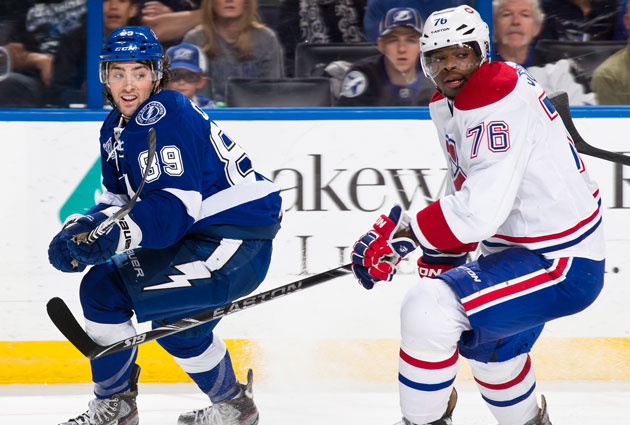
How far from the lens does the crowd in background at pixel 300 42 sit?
336 centimetres

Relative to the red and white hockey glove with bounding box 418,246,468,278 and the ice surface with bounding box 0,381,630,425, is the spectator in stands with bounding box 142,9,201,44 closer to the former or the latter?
the ice surface with bounding box 0,381,630,425

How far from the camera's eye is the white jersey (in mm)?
2021

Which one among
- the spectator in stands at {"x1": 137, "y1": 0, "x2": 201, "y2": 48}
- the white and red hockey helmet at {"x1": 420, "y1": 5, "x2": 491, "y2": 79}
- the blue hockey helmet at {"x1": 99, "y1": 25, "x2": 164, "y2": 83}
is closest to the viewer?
the white and red hockey helmet at {"x1": 420, "y1": 5, "x2": 491, "y2": 79}

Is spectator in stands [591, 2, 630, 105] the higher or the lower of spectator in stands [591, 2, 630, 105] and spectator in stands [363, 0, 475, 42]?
the lower

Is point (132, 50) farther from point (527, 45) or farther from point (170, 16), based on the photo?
point (527, 45)

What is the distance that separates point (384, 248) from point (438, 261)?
33cm

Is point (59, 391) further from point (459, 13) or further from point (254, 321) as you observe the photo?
point (459, 13)

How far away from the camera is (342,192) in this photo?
328cm

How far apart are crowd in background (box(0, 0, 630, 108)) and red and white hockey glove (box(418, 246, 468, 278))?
105 cm

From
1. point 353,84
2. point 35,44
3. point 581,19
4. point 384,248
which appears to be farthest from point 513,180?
point 35,44

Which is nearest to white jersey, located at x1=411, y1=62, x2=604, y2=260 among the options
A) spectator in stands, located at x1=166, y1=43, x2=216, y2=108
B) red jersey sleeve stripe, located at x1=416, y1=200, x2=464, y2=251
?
red jersey sleeve stripe, located at x1=416, y1=200, x2=464, y2=251

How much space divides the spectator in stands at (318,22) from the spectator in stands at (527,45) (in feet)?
1.66

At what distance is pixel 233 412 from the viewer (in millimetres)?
2695

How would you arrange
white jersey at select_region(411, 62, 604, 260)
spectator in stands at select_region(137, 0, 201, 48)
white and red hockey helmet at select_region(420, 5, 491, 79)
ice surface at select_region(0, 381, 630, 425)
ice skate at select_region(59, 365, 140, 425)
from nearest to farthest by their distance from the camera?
white jersey at select_region(411, 62, 604, 260) < white and red hockey helmet at select_region(420, 5, 491, 79) < ice skate at select_region(59, 365, 140, 425) < ice surface at select_region(0, 381, 630, 425) < spectator in stands at select_region(137, 0, 201, 48)
